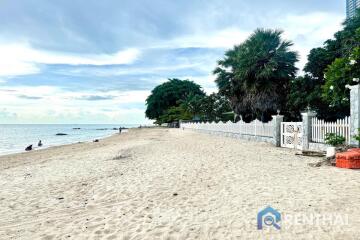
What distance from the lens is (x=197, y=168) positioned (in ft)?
32.4

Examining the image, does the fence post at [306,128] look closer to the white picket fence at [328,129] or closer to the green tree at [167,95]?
the white picket fence at [328,129]

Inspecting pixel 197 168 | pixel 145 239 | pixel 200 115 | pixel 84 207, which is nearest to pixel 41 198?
pixel 84 207

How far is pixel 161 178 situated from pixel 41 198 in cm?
308

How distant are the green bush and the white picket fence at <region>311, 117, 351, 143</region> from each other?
7.1 inches

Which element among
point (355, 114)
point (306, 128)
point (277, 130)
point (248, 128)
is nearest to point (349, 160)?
point (355, 114)

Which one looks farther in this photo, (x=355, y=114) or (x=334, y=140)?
(x=334, y=140)

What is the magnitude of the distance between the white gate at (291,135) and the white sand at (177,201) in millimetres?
5613

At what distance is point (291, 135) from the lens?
1600 centimetres

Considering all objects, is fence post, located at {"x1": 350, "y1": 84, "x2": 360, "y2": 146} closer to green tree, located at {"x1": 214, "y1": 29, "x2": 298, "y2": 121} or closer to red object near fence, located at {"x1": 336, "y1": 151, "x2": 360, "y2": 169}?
red object near fence, located at {"x1": 336, "y1": 151, "x2": 360, "y2": 169}

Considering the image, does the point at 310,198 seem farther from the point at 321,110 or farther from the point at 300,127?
Answer: the point at 321,110

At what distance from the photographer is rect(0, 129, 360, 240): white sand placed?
4.53 m

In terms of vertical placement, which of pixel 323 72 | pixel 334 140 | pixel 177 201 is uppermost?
pixel 323 72

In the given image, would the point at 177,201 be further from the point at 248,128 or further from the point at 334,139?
the point at 248,128

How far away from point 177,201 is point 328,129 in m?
9.41
